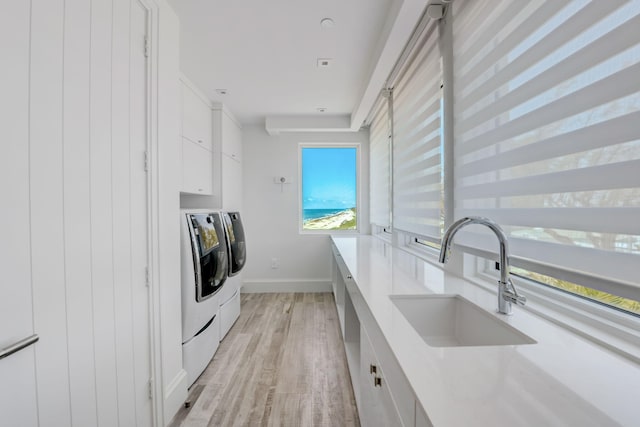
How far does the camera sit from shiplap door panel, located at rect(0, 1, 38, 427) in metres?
0.75

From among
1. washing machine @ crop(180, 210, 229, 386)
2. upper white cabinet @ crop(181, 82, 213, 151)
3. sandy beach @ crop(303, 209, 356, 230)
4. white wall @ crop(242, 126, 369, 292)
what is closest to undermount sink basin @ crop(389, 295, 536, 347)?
washing machine @ crop(180, 210, 229, 386)

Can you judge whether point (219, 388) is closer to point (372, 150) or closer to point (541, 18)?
point (541, 18)

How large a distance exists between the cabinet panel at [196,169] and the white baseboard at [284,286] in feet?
5.33

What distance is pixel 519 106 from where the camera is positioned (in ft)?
3.44

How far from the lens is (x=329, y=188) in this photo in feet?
13.9

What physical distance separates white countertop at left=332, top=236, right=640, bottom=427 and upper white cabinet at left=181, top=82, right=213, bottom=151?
2.50 m

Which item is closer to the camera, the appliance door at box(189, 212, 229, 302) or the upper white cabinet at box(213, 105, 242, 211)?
the appliance door at box(189, 212, 229, 302)

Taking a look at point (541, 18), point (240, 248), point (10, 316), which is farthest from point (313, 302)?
point (541, 18)

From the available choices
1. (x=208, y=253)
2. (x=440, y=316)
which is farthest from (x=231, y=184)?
(x=440, y=316)

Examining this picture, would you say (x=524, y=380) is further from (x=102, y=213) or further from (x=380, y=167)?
(x=380, y=167)

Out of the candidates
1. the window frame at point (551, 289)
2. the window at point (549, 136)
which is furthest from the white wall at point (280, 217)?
the window at point (549, 136)

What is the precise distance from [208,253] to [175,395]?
94 cm

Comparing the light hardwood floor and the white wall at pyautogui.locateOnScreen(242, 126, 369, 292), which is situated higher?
the white wall at pyautogui.locateOnScreen(242, 126, 369, 292)

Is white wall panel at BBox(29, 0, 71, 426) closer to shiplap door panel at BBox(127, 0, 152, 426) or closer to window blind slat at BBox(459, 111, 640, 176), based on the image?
shiplap door panel at BBox(127, 0, 152, 426)
